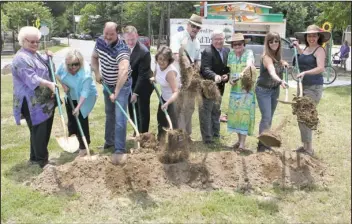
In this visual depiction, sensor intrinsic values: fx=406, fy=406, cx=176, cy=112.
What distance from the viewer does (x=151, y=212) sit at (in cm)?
403

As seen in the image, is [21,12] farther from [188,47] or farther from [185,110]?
[185,110]

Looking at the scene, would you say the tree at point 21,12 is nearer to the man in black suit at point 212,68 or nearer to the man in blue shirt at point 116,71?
the man in black suit at point 212,68

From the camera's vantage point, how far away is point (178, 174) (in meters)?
4.80

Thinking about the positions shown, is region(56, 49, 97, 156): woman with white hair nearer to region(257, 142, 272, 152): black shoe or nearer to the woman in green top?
the woman in green top

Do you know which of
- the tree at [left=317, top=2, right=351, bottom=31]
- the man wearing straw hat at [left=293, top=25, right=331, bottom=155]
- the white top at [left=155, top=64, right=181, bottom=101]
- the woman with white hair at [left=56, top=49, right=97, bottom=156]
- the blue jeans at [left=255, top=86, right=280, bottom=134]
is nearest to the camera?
the woman with white hair at [left=56, top=49, right=97, bottom=156]

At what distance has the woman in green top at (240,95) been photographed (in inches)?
218

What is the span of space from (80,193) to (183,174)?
1.20 metres

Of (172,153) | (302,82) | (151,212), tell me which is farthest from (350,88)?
(151,212)

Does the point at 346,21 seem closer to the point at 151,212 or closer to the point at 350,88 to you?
the point at 350,88

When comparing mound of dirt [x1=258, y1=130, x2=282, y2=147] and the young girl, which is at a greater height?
the young girl

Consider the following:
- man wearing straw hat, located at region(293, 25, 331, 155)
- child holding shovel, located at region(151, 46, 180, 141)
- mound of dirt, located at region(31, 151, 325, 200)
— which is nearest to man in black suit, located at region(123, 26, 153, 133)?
child holding shovel, located at region(151, 46, 180, 141)

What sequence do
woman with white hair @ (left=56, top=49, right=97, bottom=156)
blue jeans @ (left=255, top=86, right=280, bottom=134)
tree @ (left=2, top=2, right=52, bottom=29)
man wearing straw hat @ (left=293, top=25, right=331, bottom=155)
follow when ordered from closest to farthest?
1. woman with white hair @ (left=56, top=49, right=97, bottom=156)
2. man wearing straw hat @ (left=293, top=25, right=331, bottom=155)
3. blue jeans @ (left=255, top=86, right=280, bottom=134)
4. tree @ (left=2, top=2, right=52, bottom=29)

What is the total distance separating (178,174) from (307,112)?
1734 mm

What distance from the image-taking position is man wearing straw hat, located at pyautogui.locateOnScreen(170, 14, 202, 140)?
568cm
